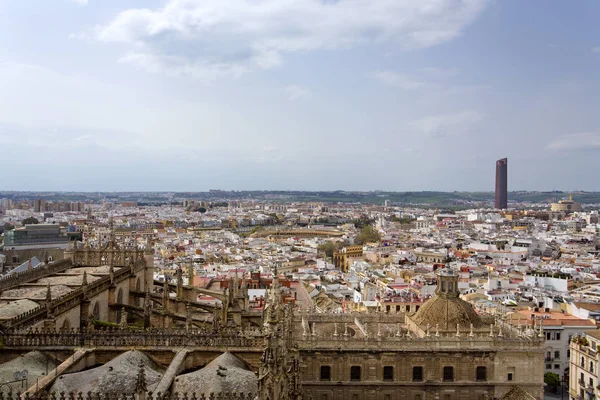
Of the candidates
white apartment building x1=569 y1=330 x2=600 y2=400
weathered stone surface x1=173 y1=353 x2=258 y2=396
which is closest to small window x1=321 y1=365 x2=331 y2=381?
weathered stone surface x1=173 y1=353 x2=258 y2=396

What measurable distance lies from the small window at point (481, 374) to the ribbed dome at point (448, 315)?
6.34 feet

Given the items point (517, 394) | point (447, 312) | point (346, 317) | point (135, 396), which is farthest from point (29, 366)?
point (517, 394)

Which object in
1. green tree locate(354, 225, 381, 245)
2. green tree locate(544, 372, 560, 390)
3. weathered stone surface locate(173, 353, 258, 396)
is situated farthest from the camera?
green tree locate(354, 225, 381, 245)

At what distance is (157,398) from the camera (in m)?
10.8

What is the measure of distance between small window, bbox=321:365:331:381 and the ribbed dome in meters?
5.24

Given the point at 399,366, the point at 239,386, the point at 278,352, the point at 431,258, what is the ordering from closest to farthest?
the point at 278,352 < the point at 239,386 < the point at 399,366 < the point at 431,258

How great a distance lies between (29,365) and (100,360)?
5.41 feet

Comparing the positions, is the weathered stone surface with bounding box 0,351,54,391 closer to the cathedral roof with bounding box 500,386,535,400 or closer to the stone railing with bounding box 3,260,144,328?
the stone railing with bounding box 3,260,144,328

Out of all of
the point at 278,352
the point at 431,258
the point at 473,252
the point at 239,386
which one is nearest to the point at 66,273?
the point at 239,386

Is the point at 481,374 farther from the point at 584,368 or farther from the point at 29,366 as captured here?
the point at 29,366

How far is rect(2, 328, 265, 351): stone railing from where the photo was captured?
15.3 m

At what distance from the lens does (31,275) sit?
2544cm

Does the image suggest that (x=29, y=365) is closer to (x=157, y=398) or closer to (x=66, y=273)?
(x=157, y=398)

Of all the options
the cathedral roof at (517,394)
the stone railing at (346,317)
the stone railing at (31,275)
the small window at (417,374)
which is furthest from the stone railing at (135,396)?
the stone railing at (346,317)
